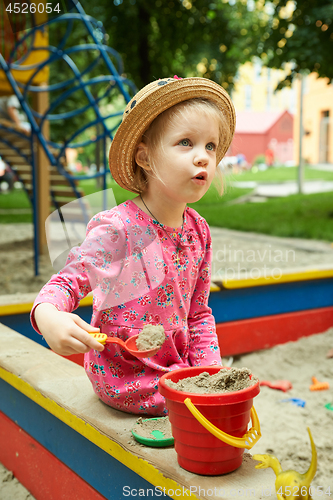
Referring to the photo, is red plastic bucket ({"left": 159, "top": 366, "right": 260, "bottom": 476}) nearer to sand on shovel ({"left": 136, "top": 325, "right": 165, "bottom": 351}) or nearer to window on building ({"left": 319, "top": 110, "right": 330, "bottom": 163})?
sand on shovel ({"left": 136, "top": 325, "right": 165, "bottom": 351})

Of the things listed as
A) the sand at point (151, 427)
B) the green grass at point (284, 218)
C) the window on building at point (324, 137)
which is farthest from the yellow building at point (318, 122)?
the sand at point (151, 427)

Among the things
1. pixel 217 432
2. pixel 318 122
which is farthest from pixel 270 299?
pixel 318 122

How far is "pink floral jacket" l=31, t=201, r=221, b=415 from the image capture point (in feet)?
4.03

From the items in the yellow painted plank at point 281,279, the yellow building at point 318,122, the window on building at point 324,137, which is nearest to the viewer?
the yellow painted plank at point 281,279

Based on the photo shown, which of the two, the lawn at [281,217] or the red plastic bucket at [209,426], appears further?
the lawn at [281,217]

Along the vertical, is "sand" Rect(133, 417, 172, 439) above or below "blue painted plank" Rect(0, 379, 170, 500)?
above

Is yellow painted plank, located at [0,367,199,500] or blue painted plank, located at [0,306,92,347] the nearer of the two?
Answer: yellow painted plank, located at [0,367,199,500]

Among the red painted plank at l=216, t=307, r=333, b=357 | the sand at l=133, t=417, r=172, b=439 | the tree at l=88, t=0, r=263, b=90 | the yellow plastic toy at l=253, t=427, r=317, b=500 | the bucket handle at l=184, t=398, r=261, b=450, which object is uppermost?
the tree at l=88, t=0, r=263, b=90

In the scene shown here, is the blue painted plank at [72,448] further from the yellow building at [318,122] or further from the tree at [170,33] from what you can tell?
the yellow building at [318,122]

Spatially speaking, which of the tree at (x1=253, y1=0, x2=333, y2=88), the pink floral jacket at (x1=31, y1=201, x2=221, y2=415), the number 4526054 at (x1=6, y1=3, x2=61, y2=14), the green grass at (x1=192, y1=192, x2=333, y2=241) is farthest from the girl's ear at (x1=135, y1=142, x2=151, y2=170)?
the tree at (x1=253, y1=0, x2=333, y2=88)

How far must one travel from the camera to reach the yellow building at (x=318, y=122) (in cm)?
2430

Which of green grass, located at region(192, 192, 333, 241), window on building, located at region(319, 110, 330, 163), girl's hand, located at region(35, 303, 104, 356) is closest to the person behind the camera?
girl's hand, located at region(35, 303, 104, 356)

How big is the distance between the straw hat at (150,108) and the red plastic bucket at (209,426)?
24.1 inches

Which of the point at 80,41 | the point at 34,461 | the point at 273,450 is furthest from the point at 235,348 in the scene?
the point at 80,41
